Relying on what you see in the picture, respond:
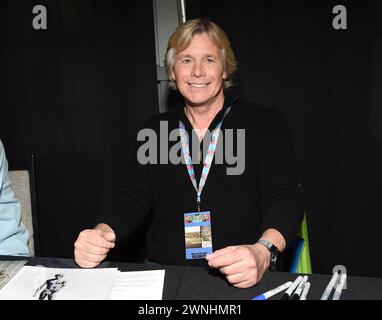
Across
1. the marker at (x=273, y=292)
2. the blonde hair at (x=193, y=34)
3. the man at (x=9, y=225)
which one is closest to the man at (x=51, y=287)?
the man at (x=9, y=225)

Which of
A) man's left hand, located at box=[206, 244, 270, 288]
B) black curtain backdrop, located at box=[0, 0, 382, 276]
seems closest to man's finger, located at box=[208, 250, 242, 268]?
man's left hand, located at box=[206, 244, 270, 288]

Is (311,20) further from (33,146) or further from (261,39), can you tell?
(33,146)

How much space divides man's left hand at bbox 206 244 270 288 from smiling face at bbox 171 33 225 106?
0.94 metres

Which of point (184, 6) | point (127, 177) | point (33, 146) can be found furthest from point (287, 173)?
point (33, 146)

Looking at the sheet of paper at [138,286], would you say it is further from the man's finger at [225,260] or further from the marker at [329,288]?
the marker at [329,288]

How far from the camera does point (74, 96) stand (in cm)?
287

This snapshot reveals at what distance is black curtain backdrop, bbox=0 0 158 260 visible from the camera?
2742 millimetres

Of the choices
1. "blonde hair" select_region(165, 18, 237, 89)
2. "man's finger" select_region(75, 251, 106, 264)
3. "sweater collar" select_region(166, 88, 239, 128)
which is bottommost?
"man's finger" select_region(75, 251, 106, 264)

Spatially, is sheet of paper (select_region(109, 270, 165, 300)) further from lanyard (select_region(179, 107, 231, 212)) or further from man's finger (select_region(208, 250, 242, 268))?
lanyard (select_region(179, 107, 231, 212))

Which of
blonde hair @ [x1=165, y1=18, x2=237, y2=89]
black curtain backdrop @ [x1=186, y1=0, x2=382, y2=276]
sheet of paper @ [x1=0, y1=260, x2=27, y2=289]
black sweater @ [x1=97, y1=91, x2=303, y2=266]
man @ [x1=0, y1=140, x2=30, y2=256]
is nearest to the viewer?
sheet of paper @ [x1=0, y1=260, x2=27, y2=289]

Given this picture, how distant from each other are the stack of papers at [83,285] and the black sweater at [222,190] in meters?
0.42

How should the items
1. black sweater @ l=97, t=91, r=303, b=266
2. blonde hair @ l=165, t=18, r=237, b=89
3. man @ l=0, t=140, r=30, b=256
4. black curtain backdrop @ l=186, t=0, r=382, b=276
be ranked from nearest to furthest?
man @ l=0, t=140, r=30, b=256, black sweater @ l=97, t=91, r=303, b=266, blonde hair @ l=165, t=18, r=237, b=89, black curtain backdrop @ l=186, t=0, r=382, b=276
